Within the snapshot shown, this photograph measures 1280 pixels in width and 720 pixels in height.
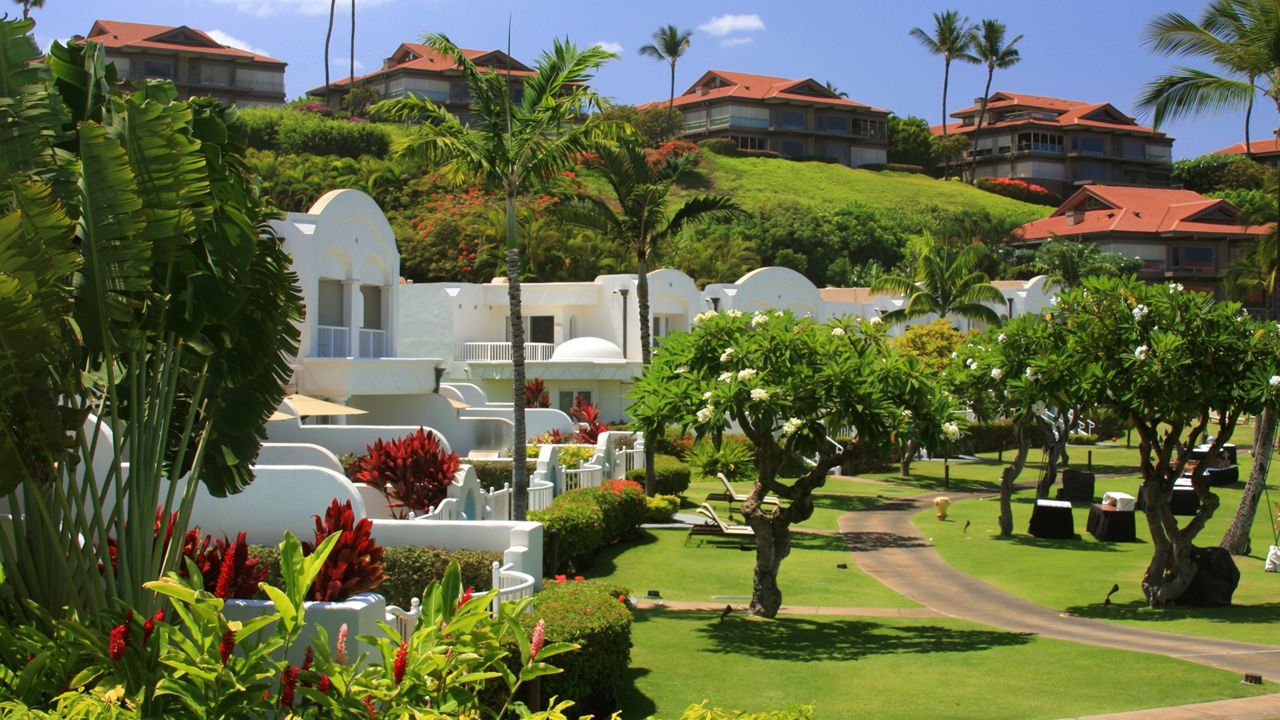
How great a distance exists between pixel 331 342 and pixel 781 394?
52.1 ft

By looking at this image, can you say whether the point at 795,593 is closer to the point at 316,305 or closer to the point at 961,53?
the point at 316,305

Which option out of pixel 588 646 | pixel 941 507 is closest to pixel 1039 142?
pixel 941 507

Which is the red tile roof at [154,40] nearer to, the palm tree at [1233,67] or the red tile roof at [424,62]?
the red tile roof at [424,62]

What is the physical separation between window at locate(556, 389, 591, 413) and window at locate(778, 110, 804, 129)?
234 ft

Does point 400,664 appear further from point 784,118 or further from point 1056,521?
point 784,118

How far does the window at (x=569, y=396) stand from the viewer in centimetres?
4384

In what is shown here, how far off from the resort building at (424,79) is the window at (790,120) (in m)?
23.4

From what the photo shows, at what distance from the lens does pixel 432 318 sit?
1742 inches

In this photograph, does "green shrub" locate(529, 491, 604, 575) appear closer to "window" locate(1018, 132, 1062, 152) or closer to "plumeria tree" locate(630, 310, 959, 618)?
"plumeria tree" locate(630, 310, 959, 618)

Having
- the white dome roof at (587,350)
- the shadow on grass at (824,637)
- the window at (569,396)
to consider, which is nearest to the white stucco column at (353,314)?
the white dome roof at (587,350)

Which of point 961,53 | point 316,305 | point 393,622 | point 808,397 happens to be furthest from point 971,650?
point 961,53

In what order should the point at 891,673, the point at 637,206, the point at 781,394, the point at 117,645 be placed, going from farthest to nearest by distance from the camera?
the point at 637,206, the point at 781,394, the point at 891,673, the point at 117,645

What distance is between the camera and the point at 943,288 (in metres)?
48.8

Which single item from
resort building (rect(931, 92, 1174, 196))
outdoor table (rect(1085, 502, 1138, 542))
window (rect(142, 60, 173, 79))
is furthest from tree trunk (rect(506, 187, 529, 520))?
resort building (rect(931, 92, 1174, 196))
